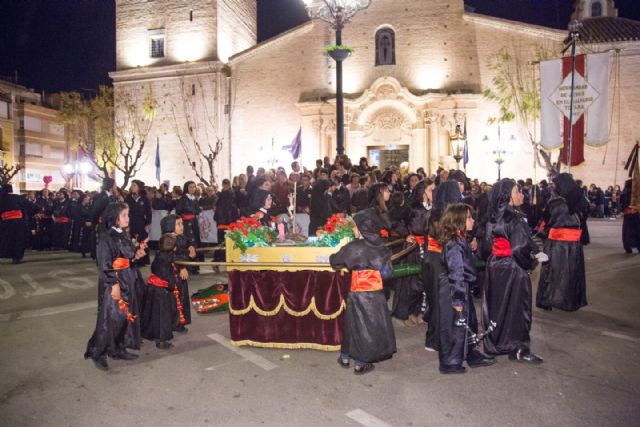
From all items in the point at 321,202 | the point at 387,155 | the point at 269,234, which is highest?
the point at 387,155

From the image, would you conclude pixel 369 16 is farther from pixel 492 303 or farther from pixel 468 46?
pixel 492 303

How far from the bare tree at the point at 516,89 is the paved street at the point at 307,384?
1983 centimetres

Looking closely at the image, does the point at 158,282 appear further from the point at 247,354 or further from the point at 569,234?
the point at 569,234

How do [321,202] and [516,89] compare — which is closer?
[321,202]

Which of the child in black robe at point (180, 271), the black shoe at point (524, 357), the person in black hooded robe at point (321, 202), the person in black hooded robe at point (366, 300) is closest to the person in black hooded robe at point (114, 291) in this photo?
the child in black robe at point (180, 271)

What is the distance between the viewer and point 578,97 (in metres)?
11.2

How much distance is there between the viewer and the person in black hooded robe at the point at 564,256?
7.97m

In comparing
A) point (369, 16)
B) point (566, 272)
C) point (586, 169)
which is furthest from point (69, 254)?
point (586, 169)

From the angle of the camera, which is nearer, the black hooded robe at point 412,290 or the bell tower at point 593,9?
the black hooded robe at point 412,290

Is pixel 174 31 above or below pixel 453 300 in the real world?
above

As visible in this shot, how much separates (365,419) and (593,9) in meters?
44.4

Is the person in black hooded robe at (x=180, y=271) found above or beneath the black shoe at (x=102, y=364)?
above

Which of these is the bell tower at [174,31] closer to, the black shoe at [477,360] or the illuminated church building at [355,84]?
the illuminated church building at [355,84]

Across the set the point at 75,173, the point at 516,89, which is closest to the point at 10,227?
the point at 516,89
